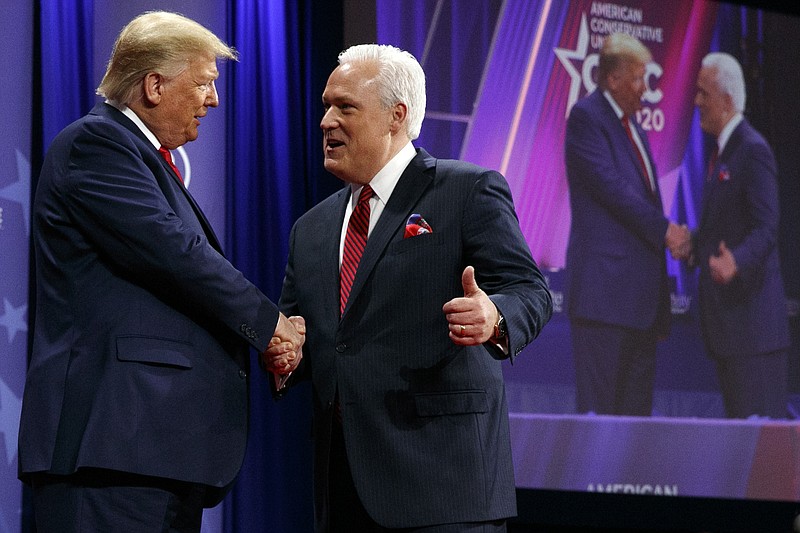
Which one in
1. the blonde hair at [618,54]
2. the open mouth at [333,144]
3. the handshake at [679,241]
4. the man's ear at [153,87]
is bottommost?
the handshake at [679,241]

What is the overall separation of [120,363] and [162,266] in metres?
0.22

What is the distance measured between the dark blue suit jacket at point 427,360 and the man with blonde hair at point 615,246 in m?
2.23

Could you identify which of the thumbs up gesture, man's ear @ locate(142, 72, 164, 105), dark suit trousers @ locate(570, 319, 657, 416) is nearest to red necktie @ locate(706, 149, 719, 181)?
dark suit trousers @ locate(570, 319, 657, 416)

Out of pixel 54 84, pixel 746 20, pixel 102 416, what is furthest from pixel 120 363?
pixel 746 20

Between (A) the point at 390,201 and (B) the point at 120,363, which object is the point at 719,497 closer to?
(A) the point at 390,201

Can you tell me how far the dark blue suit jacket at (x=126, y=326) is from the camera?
6.43 feet

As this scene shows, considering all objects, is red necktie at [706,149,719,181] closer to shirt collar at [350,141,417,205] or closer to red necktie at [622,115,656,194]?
red necktie at [622,115,656,194]

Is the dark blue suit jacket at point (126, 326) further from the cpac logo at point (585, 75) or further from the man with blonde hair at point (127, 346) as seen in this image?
the cpac logo at point (585, 75)

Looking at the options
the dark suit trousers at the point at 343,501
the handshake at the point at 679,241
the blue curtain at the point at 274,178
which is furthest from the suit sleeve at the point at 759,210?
the dark suit trousers at the point at 343,501

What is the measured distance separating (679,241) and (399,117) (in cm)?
255

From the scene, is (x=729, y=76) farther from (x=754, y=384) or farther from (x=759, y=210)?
(x=754, y=384)

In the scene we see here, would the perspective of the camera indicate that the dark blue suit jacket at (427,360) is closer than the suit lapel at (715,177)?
Yes

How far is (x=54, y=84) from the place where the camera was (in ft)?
12.7

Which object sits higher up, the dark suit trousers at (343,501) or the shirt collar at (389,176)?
the shirt collar at (389,176)
